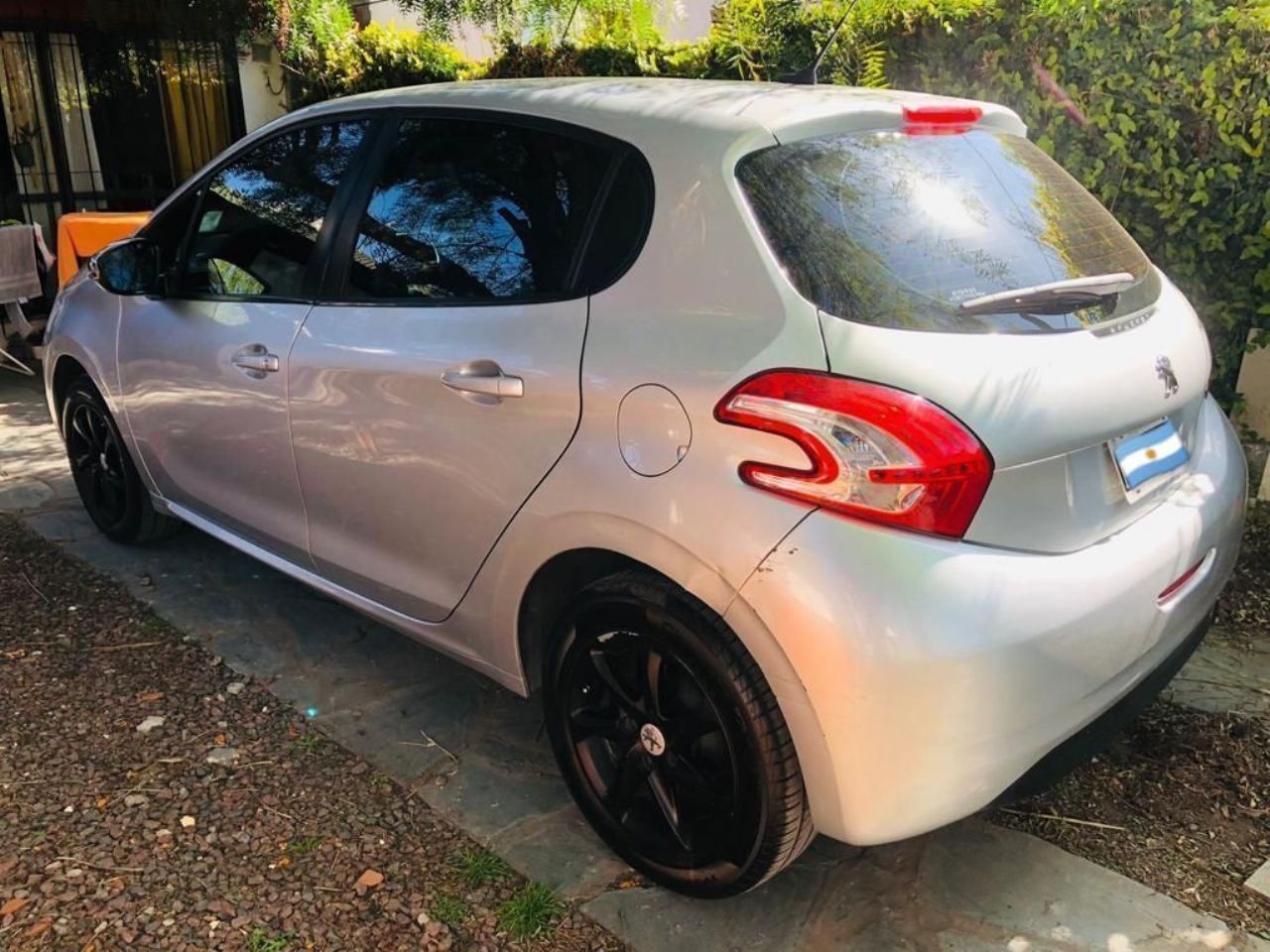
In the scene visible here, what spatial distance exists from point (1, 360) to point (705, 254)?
7.07 metres

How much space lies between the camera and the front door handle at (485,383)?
2.37m

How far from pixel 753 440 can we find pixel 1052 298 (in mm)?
713

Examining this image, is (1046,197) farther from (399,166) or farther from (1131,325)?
(399,166)

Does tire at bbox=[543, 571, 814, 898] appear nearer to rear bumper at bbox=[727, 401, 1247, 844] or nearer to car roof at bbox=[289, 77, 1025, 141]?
rear bumper at bbox=[727, 401, 1247, 844]

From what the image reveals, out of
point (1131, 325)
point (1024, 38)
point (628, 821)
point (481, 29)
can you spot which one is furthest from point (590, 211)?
point (481, 29)

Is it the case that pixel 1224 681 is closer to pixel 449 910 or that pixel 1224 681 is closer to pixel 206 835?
pixel 449 910

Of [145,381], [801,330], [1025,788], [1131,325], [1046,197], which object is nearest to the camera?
[801,330]

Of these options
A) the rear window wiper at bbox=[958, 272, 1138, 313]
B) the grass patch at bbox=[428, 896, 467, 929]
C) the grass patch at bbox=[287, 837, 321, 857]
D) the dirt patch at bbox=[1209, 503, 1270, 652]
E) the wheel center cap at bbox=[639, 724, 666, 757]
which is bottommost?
the grass patch at bbox=[287, 837, 321, 857]

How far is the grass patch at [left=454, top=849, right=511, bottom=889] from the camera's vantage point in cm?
245

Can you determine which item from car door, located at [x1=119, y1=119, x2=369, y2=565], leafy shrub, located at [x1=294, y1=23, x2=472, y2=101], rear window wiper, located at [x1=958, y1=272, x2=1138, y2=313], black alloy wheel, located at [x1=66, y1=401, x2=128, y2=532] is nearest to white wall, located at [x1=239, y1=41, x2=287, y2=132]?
leafy shrub, located at [x1=294, y1=23, x2=472, y2=101]

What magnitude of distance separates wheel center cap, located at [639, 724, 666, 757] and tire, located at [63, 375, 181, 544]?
2.55 metres

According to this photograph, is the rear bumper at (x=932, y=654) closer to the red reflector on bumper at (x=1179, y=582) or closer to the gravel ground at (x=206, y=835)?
the red reflector on bumper at (x=1179, y=582)

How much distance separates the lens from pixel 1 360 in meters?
7.42

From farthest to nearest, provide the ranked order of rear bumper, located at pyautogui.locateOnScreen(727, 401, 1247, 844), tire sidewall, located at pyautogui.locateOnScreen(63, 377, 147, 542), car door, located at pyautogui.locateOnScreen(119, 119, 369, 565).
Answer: tire sidewall, located at pyautogui.locateOnScreen(63, 377, 147, 542), car door, located at pyautogui.locateOnScreen(119, 119, 369, 565), rear bumper, located at pyautogui.locateOnScreen(727, 401, 1247, 844)
